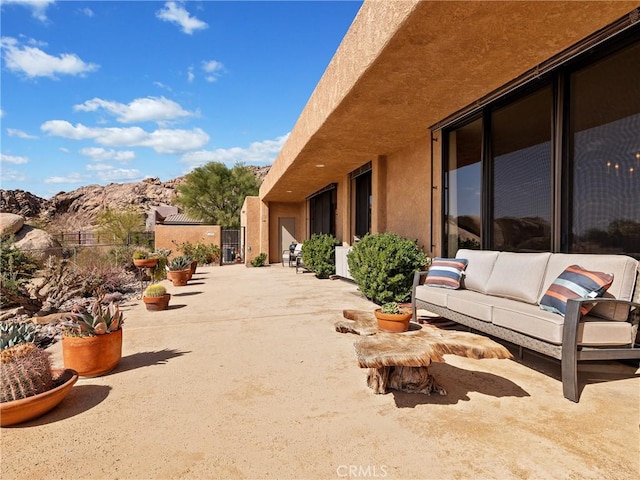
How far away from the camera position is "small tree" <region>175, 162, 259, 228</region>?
2691cm

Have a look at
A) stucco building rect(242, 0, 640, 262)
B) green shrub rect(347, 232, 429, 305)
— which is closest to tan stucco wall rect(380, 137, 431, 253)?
stucco building rect(242, 0, 640, 262)

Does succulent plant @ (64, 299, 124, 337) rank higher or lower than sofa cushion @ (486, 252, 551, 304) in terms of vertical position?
lower

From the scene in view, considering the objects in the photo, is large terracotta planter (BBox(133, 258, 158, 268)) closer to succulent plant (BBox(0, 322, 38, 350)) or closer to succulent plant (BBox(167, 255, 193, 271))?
succulent plant (BBox(167, 255, 193, 271))

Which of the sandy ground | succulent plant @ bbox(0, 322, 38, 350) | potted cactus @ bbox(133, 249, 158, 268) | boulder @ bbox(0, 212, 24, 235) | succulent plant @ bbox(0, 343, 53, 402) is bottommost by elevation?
the sandy ground

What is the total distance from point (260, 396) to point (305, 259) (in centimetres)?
816

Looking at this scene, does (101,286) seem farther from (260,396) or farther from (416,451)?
(416,451)

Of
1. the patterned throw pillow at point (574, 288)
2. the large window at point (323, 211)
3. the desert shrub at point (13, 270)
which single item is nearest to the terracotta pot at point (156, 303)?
the desert shrub at point (13, 270)

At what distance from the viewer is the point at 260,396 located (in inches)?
103

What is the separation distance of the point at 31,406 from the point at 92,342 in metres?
0.80

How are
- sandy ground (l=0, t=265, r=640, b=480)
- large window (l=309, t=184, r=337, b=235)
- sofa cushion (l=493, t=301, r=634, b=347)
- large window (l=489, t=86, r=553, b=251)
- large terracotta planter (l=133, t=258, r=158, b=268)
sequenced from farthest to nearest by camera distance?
1. large window (l=309, t=184, r=337, b=235)
2. large terracotta planter (l=133, t=258, r=158, b=268)
3. large window (l=489, t=86, r=553, b=251)
4. sofa cushion (l=493, t=301, r=634, b=347)
5. sandy ground (l=0, t=265, r=640, b=480)

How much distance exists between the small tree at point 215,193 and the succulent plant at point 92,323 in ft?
78.7

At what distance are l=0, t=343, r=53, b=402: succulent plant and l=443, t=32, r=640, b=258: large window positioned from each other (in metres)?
4.86

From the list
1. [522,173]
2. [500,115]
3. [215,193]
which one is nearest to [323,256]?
[500,115]

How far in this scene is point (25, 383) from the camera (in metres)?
2.27
